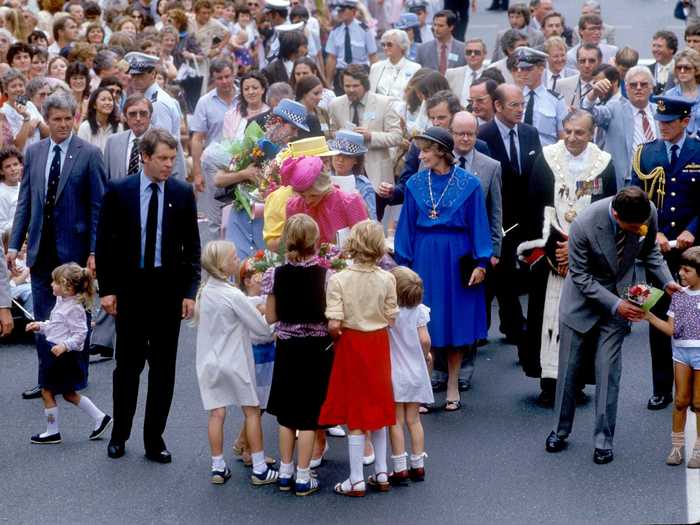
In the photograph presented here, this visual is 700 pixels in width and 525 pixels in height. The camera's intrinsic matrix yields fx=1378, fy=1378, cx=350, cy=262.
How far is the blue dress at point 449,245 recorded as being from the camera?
9.84 m

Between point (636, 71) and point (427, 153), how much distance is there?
396 cm

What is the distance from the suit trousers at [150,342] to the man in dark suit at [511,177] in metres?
3.40

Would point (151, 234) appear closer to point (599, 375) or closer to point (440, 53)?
point (599, 375)

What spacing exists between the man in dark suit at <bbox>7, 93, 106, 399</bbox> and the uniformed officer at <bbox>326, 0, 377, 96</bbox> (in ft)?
32.9

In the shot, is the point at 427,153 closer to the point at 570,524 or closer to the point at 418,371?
the point at 418,371

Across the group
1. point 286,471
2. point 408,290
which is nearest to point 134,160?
point 408,290

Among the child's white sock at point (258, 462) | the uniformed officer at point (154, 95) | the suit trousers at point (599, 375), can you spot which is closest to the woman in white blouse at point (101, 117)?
the uniformed officer at point (154, 95)

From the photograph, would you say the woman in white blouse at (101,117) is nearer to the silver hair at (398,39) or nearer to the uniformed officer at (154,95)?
the uniformed officer at (154,95)

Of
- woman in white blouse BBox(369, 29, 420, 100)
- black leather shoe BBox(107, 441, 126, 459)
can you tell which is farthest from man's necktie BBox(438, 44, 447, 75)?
black leather shoe BBox(107, 441, 126, 459)

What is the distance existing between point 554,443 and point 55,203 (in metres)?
4.00

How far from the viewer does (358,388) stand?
8289 millimetres

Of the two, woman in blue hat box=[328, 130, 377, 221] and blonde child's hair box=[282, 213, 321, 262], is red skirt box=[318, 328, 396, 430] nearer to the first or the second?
blonde child's hair box=[282, 213, 321, 262]

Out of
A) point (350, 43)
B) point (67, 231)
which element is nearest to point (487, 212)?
point (67, 231)

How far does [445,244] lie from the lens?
9.88 metres
